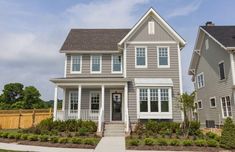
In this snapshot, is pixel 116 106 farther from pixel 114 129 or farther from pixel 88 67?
pixel 88 67

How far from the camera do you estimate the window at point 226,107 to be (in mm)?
17189

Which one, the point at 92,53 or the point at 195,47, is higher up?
the point at 195,47

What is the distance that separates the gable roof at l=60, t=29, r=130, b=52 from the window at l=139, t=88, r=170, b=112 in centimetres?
515

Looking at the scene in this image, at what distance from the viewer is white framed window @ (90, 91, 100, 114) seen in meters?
17.8

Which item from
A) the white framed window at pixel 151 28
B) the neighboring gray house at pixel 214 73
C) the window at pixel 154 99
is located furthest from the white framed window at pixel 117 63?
the neighboring gray house at pixel 214 73

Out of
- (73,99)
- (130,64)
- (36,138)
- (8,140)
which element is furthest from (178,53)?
(8,140)

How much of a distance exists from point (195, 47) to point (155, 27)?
773 cm

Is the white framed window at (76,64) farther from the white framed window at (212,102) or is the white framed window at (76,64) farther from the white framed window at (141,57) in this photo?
the white framed window at (212,102)

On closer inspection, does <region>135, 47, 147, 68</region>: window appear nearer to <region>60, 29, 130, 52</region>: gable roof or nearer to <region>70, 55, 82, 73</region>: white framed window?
<region>60, 29, 130, 52</region>: gable roof

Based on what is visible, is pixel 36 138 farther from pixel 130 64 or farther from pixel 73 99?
pixel 130 64

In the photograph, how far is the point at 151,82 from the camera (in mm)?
16875

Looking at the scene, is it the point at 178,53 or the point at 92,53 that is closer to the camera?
the point at 178,53

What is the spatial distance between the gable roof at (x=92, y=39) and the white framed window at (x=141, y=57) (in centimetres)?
228

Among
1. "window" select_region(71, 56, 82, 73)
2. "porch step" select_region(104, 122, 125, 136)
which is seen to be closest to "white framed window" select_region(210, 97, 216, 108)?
"porch step" select_region(104, 122, 125, 136)
